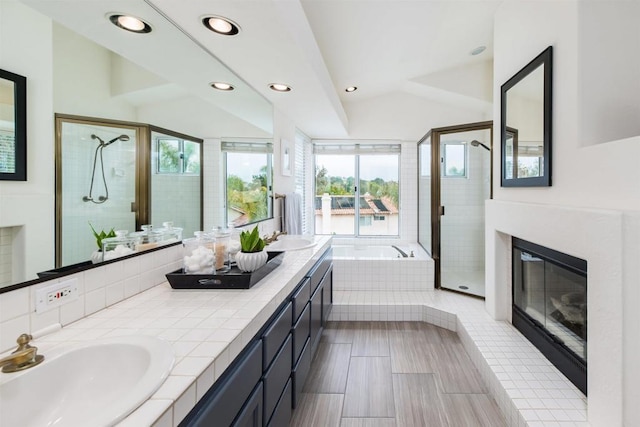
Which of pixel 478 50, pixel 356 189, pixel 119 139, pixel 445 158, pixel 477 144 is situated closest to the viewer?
pixel 119 139

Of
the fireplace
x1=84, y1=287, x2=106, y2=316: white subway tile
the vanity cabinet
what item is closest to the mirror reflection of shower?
x1=84, y1=287, x2=106, y2=316: white subway tile

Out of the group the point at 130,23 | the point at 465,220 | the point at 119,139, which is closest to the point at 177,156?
the point at 119,139

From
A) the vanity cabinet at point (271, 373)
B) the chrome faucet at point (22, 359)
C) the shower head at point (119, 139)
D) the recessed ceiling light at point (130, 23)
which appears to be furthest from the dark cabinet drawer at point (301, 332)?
the recessed ceiling light at point (130, 23)

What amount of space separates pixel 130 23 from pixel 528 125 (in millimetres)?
2528

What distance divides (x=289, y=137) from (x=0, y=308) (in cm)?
310

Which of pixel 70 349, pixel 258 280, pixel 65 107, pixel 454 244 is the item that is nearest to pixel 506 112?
pixel 454 244

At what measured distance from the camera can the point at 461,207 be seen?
152 inches

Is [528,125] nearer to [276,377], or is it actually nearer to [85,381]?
[276,377]

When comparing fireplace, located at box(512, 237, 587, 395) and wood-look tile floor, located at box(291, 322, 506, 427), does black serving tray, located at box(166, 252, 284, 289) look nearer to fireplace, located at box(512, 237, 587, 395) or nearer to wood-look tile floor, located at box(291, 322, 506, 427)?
wood-look tile floor, located at box(291, 322, 506, 427)

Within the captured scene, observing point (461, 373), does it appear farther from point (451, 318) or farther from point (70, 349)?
point (70, 349)

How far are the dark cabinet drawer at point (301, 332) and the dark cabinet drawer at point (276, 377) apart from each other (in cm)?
9

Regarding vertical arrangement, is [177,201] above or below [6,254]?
above

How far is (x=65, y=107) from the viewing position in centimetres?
104

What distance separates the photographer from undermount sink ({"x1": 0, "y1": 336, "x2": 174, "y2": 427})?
2.28 ft
